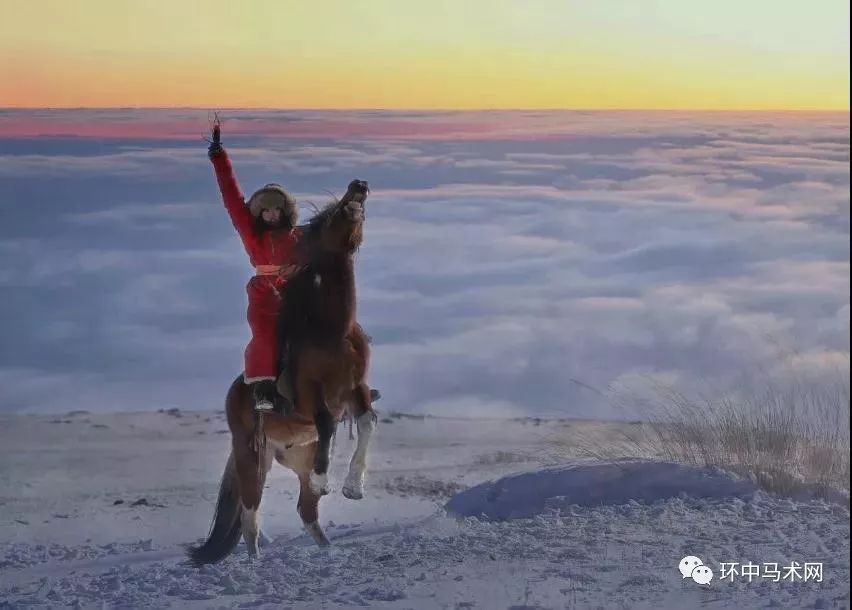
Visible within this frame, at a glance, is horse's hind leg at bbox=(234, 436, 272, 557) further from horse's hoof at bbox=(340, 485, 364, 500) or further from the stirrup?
horse's hoof at bbox=(340, 485, 364, 500)

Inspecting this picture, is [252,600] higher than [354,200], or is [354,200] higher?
[354,200]

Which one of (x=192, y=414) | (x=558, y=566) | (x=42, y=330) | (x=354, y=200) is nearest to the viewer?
(x=354, y=200)

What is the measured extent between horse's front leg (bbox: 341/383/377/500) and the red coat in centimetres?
31

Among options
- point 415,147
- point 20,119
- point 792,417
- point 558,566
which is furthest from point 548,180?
point 20,119

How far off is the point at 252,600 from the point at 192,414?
303cm

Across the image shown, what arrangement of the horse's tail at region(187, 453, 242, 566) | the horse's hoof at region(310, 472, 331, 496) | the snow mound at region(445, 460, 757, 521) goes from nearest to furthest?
the horse's hoof at region(310, 472, 331, 496)
the horse's tail at region(187, 453, 242, 566)
the snow mound at region(445, 460, 757, 521)

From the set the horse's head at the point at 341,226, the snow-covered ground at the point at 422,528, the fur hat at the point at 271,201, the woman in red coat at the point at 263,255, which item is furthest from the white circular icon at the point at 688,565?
the fur hat at the point at 271,201

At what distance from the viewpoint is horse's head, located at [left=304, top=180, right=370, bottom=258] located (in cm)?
384

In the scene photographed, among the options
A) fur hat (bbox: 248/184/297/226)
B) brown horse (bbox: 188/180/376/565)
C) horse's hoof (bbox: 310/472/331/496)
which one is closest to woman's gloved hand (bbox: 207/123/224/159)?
fur hat (bbox: 248/184/297/226)

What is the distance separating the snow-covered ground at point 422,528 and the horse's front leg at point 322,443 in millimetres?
402

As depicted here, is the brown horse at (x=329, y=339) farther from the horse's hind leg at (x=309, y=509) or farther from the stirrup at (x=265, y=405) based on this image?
the horse's hind leg at (x=309, y=509)

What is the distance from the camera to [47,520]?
494cm

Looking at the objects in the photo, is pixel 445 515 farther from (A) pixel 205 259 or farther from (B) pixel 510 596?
(A) pixel 205 259

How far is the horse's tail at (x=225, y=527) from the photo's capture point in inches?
166
